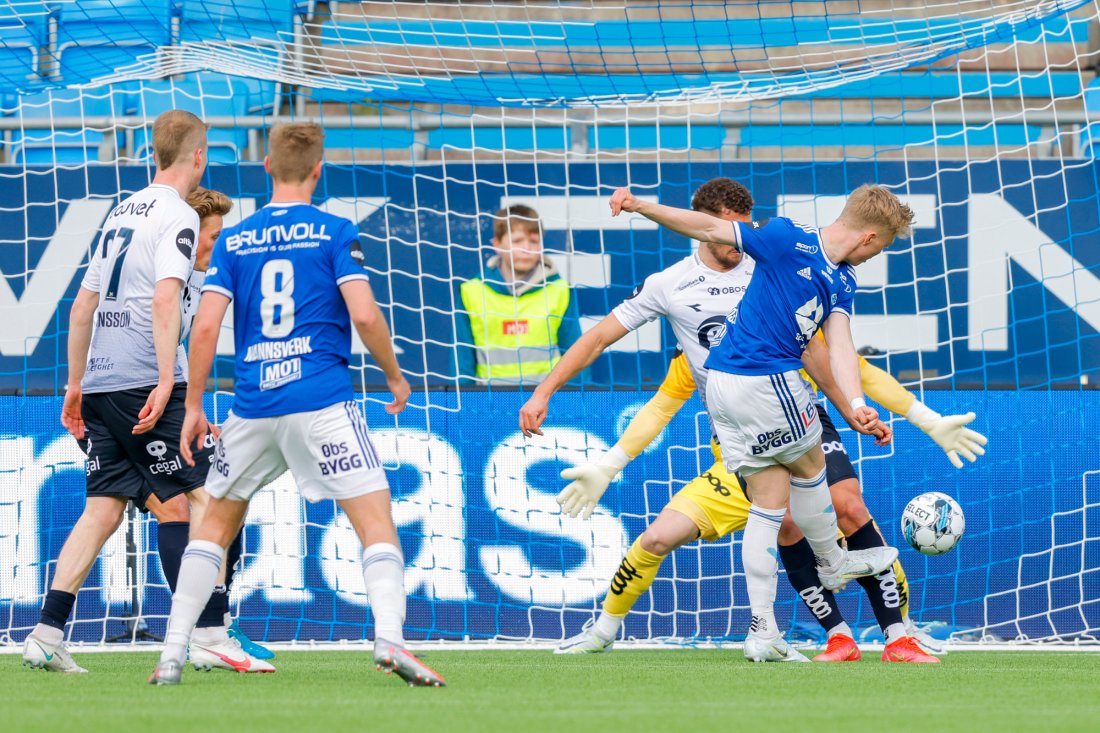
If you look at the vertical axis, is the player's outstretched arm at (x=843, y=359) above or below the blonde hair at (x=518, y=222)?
below

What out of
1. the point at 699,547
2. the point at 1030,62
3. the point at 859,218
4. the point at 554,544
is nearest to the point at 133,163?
the point at 554,544

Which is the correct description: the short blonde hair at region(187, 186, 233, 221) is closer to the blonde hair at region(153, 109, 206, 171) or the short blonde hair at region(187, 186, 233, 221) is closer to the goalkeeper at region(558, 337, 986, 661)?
the blonde hair at region(153, 109, 206, 171)

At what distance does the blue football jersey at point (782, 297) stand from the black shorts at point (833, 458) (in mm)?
686

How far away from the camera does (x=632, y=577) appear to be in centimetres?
634

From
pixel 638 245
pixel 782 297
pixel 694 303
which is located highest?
pixel 638 245

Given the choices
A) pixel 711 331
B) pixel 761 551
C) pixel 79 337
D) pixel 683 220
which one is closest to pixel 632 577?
pixel 761 551

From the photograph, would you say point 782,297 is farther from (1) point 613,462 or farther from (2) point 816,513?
(1) point 613,462

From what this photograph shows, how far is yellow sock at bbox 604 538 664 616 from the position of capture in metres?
6.32

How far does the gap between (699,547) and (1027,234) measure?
2.50 meters

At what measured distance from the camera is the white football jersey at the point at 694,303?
20.6 feet

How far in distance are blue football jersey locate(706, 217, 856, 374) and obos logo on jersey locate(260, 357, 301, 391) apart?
179cm

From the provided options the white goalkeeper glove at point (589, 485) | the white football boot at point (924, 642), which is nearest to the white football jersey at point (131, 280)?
the white goalkeeper glove at point (589, 485)

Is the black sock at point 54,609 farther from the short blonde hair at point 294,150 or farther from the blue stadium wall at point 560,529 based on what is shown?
Answer: the blue stadium wall at point 560,529

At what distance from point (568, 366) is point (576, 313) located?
2.04 metres
